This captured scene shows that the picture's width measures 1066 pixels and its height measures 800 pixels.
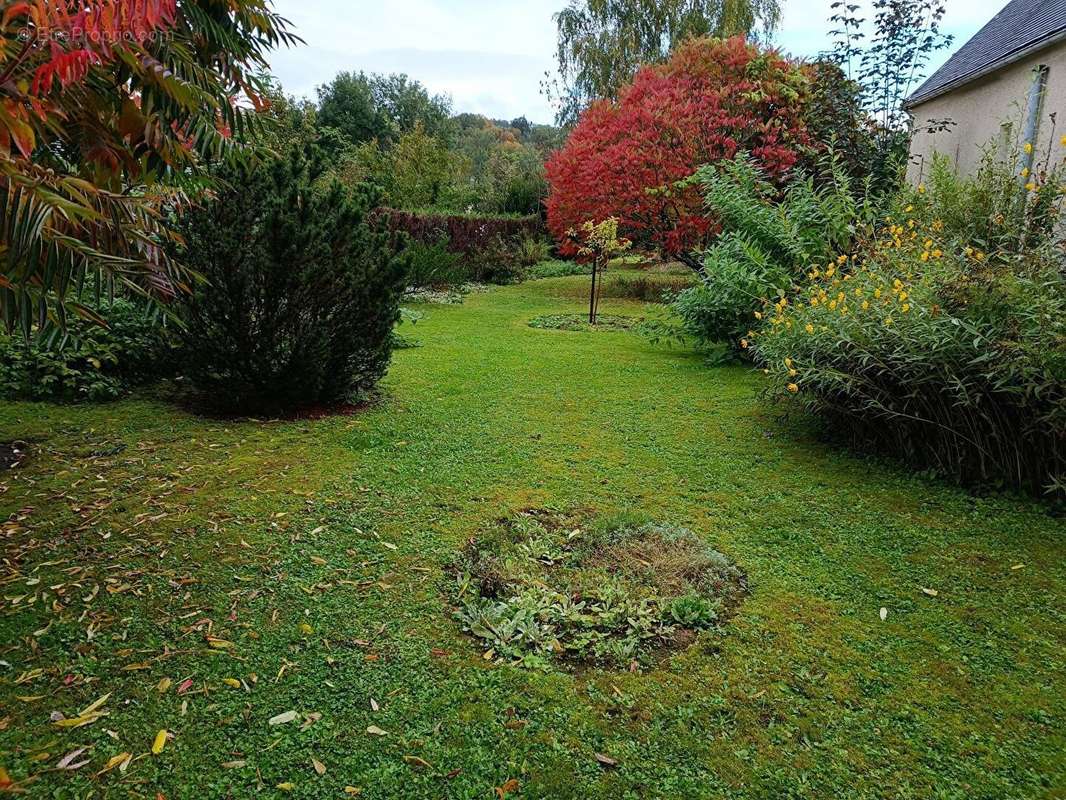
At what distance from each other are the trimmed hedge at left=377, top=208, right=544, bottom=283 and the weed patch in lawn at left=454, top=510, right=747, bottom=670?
45.8ft

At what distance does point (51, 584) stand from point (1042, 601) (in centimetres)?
416

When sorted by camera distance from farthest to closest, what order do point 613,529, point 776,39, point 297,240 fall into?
point 776,39
point 297,240
point 613,529

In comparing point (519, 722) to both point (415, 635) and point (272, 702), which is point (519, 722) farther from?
point (272, 702)

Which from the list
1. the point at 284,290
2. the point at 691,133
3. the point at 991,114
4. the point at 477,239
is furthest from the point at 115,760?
the point at 477,239

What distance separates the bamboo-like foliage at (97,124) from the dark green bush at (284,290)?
1323mm

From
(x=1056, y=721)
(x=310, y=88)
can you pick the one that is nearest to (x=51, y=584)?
(x=1056, y=721)

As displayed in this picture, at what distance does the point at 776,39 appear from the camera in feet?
71.4

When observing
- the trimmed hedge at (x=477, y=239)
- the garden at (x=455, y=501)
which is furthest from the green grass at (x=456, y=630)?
the trimmed hedge at (x=477, y=239)

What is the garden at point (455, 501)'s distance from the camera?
1944mm

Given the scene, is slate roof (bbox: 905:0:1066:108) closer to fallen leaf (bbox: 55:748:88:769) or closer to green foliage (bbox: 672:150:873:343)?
green foliage (bbox: 672:150:873:343)

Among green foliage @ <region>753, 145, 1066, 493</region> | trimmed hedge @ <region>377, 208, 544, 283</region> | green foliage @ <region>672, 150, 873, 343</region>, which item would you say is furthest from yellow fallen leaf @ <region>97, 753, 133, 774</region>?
trimmed hedge @ <region>377, 208, 544, 283</region>

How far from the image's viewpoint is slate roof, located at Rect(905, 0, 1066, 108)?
23.3 feet

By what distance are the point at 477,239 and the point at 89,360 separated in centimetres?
1379

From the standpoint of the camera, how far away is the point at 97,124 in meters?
→ 2.35
